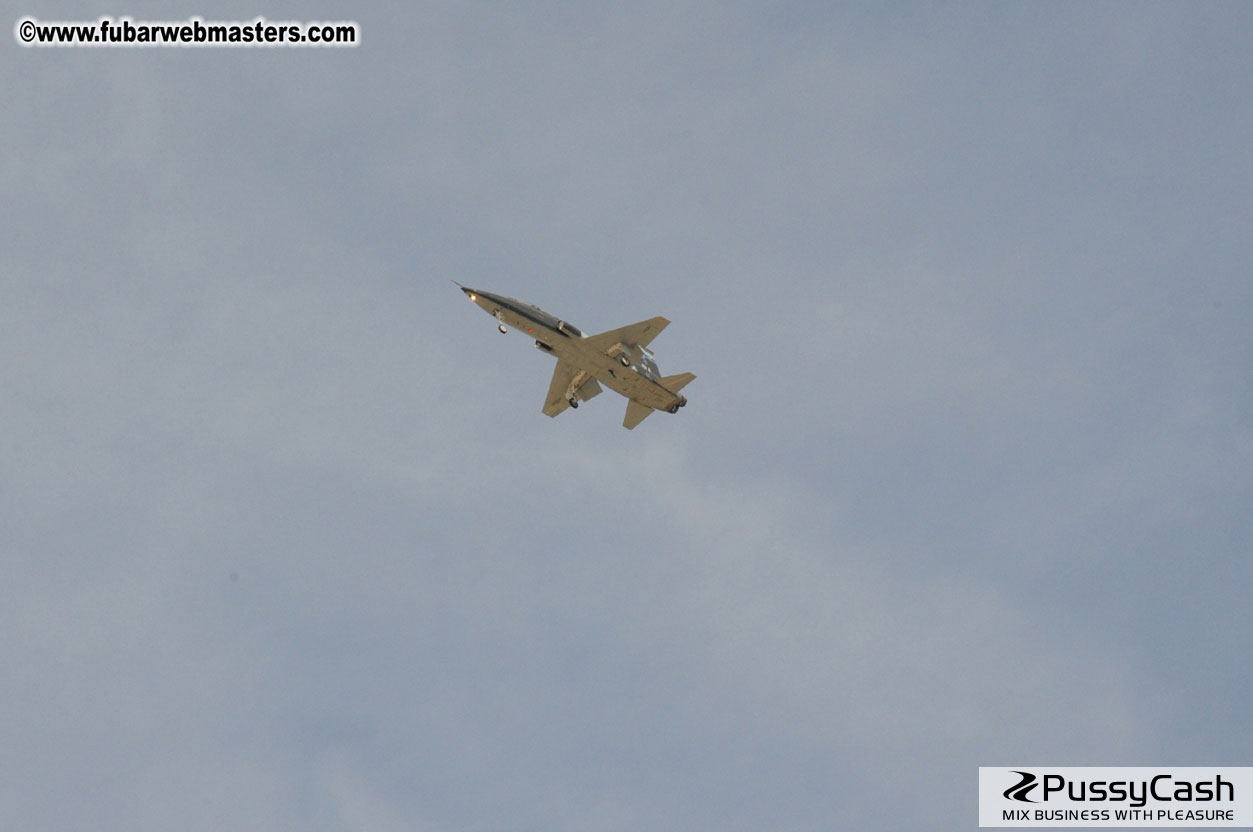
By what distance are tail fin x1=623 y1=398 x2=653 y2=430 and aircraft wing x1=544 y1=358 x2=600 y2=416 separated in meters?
3.58

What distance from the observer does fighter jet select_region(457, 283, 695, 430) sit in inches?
3659

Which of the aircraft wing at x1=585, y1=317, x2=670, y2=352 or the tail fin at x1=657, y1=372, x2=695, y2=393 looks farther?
the tail fin at x1=657, y1=372, x2=695, y2=393

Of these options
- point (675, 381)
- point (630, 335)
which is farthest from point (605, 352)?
point (675, 381)

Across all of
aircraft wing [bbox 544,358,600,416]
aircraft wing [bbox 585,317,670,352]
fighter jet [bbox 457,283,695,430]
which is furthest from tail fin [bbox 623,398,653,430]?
aircraft wing [bbox 585,317,670,352]

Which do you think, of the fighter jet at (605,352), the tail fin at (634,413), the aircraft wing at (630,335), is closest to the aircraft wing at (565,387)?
the fighter jet at (605,352)

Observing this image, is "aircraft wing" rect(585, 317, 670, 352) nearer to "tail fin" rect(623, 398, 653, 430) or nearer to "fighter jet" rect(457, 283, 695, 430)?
"fighter jet" rect(457, 283, 695, 430)

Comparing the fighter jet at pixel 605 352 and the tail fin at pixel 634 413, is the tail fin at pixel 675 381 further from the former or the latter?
the tail fin at pixel 634 413

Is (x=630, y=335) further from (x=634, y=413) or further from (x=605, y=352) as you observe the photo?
(x=634, y=413)

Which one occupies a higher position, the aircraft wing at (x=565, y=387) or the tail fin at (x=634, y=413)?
the aircraft wing at (x=565, y=387)

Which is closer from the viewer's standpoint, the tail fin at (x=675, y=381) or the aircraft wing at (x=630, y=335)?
the aircraft wing at (x=630, y=335)

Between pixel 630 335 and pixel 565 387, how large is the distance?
11.5 m

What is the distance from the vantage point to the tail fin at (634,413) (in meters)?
102

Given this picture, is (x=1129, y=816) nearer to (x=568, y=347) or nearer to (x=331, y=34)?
(x=568, y=347)

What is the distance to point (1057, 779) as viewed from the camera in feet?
265
